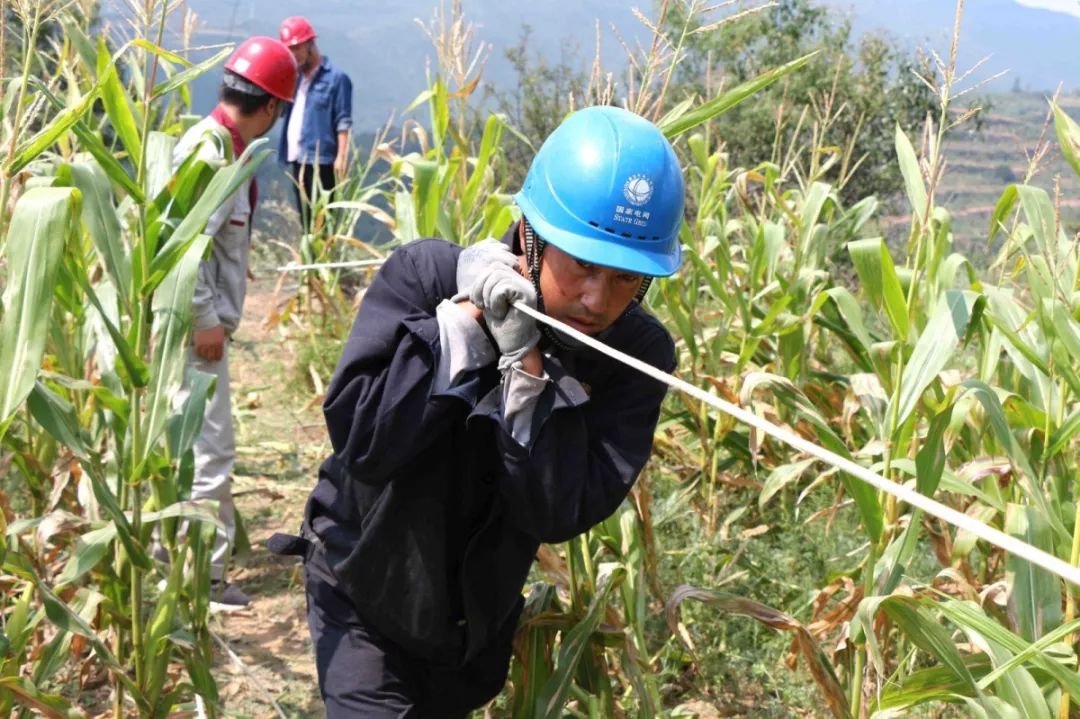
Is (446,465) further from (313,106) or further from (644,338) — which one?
(313,106)

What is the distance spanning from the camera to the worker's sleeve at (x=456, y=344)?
1.76 meters

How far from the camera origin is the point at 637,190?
1.72 m

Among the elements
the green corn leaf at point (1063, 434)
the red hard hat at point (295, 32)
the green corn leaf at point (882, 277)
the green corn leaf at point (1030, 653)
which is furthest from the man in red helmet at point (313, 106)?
the green corn leaf at point (1030, 653)

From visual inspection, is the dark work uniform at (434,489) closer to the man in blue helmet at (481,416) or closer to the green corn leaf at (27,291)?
the man in blue helmet at (481,416)

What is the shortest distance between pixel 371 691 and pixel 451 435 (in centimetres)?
50

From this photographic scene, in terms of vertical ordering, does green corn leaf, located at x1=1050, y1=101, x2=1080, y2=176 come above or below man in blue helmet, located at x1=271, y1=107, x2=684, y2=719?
above

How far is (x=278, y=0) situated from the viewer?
23.0 metres

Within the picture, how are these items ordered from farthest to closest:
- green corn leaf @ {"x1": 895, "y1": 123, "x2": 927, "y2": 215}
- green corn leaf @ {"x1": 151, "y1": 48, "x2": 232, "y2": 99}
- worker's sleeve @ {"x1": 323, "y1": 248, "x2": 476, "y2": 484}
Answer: green corn leaf @ {"x1": 895, "y1": 123, "x2": 927, "y2": 215}
green corn leaf @ {"x1": 151, "y1": 48, "x2": 232, "y2": 99}
worker's sleeve @ {"x1": 323, "y1": 248, "x2": 476, "y2": 484}

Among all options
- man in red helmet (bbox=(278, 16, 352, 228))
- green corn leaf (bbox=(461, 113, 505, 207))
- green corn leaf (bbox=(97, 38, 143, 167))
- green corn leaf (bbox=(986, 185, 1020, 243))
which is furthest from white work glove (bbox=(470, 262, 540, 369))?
man in red helmet (bbox=(278, 16, 352, 228))

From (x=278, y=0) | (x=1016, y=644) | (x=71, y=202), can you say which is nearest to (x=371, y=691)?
(x=71, y=202)

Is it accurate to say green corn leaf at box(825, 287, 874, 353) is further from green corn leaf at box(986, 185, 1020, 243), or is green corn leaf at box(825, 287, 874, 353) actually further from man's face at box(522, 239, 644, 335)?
man's face at box(522, 239, 644, 335)

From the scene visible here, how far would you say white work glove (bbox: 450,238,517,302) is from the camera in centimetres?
175

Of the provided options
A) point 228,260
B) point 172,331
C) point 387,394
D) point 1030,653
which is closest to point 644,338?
point 387,394

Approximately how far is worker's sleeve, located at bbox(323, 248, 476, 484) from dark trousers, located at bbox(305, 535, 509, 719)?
0.38 m
